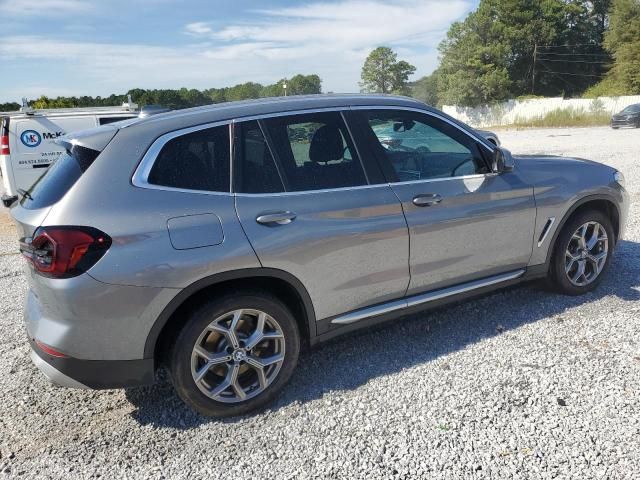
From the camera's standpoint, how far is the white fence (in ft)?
129

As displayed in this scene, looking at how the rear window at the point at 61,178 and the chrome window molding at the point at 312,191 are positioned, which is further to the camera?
the chrome window molding at the point at 312,191

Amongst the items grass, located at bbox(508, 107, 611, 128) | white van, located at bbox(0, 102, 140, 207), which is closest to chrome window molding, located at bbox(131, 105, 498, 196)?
white van, located at bbox(0, 102, 140, 207)

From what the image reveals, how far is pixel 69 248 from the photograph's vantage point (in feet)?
8.11

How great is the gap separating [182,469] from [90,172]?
5.25ft

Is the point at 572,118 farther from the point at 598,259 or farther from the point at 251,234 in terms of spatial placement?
the point at 251,234

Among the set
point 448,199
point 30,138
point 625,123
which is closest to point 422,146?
point 448,199

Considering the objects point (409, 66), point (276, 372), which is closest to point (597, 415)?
point (276, 372)

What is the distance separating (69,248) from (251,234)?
35.9 inches

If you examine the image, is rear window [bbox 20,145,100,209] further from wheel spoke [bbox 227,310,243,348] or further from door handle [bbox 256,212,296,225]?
wheel spoke [bbox 227,310,243,348]

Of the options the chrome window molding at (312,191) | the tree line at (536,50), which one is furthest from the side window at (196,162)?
the tree line at (536,50)

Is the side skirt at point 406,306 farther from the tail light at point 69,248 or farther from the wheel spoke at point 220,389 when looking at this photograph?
the tail light at point 69,248

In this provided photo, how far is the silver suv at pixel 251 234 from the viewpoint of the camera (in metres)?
2.57

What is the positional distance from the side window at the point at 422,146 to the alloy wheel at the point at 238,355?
4.46 feet

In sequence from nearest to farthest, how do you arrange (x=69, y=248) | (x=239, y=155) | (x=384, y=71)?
(x=69, y=248), (x=239, y=155), (x=384, y=71)
